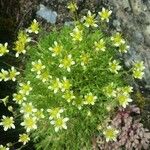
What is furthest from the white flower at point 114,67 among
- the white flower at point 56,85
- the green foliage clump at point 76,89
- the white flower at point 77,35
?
the white flower at point 56,85

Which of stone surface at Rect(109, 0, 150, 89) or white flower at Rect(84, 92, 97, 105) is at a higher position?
stone surface at Rect(109, 0, 150, 89)

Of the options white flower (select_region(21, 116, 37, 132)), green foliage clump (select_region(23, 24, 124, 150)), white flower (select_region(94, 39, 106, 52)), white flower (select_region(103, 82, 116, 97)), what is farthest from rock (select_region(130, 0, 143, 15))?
white flower (select_region(21, 116, 37, 132))

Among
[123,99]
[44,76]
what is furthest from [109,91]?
[44,76]

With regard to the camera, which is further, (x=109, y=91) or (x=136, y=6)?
(x=136, y=6)

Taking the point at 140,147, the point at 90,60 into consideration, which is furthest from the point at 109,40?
the point at 140,147

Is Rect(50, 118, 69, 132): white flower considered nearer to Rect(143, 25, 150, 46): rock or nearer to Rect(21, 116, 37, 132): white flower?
Rect(21, 116, 37, 132): white flower

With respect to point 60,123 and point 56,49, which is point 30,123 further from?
point 56,49

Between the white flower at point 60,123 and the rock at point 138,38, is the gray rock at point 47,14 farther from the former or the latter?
the white flower at point 60,123

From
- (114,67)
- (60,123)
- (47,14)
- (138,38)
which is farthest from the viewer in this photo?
(47,14)

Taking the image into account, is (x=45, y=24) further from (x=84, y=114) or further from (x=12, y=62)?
(x=84, y=114)
